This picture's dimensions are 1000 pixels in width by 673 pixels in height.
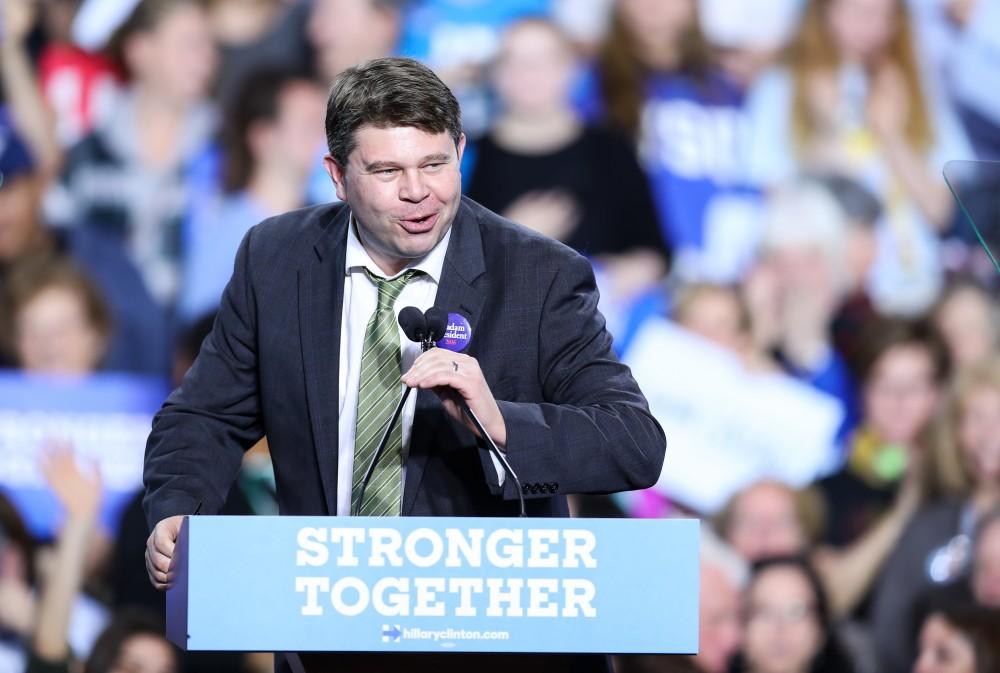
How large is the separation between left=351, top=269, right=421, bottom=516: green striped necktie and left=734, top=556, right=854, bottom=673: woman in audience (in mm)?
2920

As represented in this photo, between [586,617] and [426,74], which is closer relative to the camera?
[586,617]

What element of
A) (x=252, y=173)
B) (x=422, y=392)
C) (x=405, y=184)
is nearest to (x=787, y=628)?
(x=252, y=173)

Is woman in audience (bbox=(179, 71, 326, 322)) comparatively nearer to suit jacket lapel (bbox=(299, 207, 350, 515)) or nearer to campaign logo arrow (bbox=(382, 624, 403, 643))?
suit jacket lapel (bbox=(299, 207, 350, 515))

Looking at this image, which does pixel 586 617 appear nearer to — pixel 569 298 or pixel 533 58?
pixel 569 298

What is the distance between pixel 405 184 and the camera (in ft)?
7.00

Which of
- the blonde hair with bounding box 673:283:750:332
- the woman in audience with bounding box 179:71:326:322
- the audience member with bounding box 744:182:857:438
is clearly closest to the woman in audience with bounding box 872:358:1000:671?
the audience member with bounding box 744:182:857:438

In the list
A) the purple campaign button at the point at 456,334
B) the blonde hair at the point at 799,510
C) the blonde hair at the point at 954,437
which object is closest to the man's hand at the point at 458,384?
the purple campaign button at the point at 456,334

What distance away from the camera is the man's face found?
6.98 feet

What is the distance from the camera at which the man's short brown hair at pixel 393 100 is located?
2119 mm

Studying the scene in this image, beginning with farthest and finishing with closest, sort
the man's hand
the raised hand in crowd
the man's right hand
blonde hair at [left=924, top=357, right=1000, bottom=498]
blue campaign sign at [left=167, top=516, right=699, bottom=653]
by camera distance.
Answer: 1. blonde hair at [left=924, top=357, right=1000, bottom=498]
2. the raised hand in crowd
3. the man's right hand
4. the man's hand
5. blue campaign sign at [left=167, top=516, right=699, bottom=653]

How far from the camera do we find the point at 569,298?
7.57ft

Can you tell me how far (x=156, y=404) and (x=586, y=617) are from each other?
3.29 metres

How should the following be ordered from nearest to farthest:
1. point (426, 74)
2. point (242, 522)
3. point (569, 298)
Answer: point (242, 522), point (426, 74), point (569, 298)

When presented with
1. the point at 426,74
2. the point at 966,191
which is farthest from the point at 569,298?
the point at 966,191
